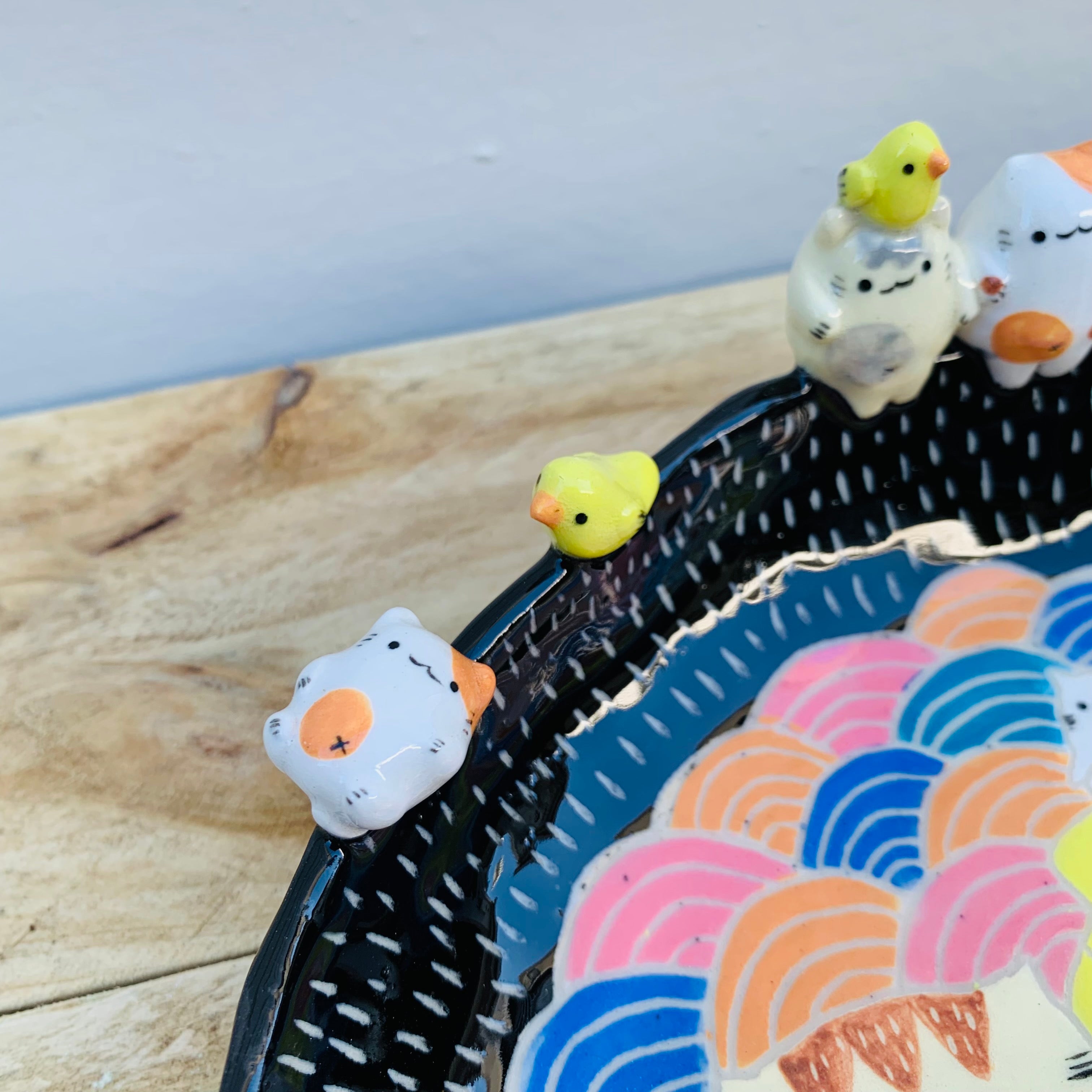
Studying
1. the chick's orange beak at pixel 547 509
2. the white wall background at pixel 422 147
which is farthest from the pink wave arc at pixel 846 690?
the white wall background at pixel 422 147

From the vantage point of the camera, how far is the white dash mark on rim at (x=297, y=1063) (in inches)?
8.6

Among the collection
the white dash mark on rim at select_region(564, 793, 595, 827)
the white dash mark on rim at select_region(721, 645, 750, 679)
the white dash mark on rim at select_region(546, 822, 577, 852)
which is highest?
the white dash mark on rim at select_region(721, 645, 750, 679)

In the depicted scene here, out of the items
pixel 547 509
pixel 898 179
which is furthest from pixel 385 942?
pixel 898 179

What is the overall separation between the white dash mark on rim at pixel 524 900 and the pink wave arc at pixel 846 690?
100mm

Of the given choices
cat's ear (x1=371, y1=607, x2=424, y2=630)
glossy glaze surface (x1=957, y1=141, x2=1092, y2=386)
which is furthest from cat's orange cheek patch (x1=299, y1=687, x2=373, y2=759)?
glossy glaze surface (x1=957, y1=141, x2=1092, y2=386)

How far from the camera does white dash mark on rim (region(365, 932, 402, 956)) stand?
24 centimetres

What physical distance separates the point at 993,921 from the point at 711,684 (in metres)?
0.11

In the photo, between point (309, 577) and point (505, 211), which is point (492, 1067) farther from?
point (505, 211)

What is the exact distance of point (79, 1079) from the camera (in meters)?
0.27

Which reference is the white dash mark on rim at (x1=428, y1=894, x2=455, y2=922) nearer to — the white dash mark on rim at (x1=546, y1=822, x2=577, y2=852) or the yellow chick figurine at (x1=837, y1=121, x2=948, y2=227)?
the white dash mark on rim at (x1=546, y1=822, x2=577, y2=852)

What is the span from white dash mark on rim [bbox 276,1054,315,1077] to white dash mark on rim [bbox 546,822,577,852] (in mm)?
96

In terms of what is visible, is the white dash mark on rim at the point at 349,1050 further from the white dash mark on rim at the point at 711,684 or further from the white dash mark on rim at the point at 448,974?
the white dash mark on rim at the point at 711,684

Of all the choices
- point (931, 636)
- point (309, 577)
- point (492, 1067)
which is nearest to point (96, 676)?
point (309, 577)

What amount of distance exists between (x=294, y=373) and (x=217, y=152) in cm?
10
